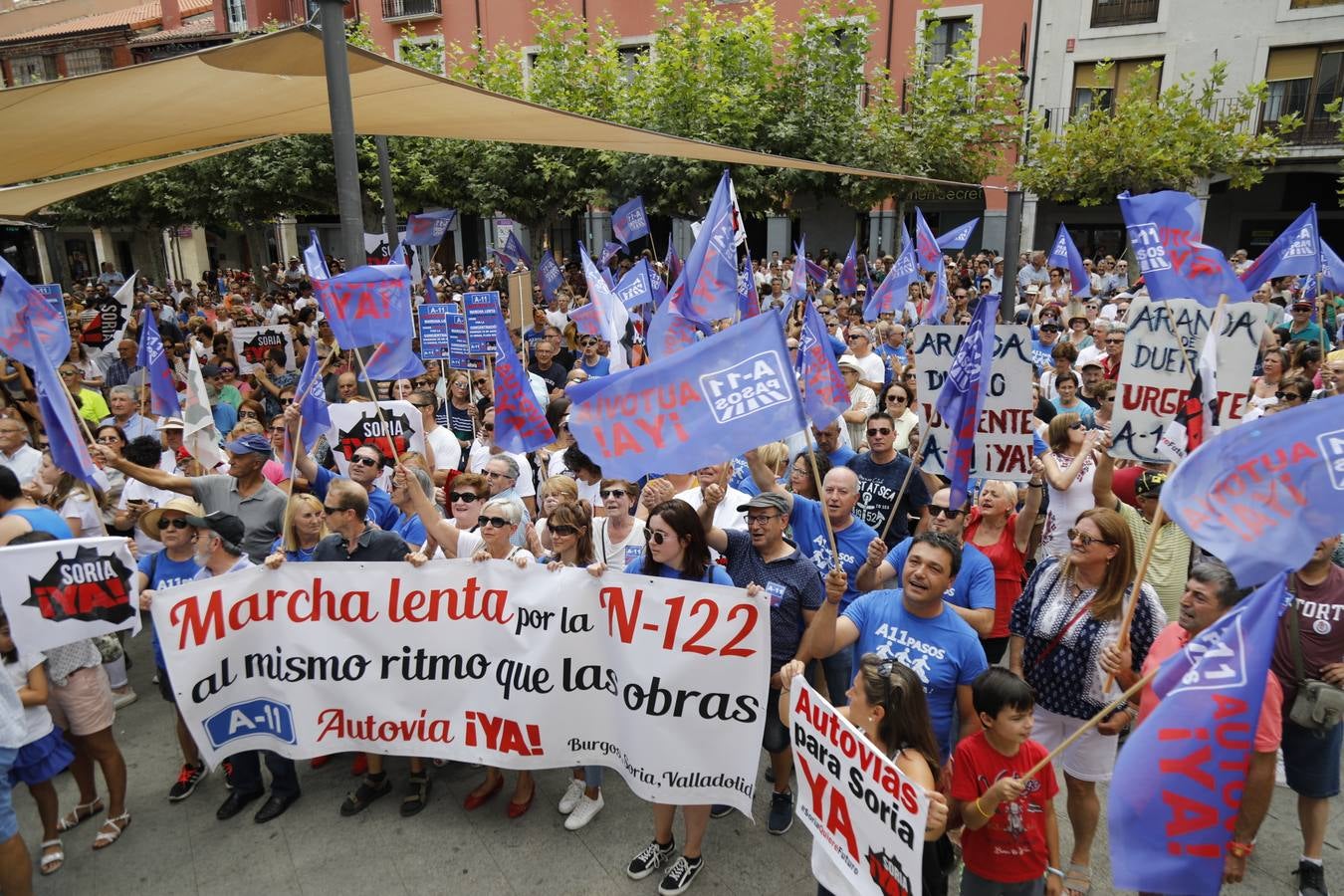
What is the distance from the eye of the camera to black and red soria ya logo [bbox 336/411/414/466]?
6688mm

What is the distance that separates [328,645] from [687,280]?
14.7 ft

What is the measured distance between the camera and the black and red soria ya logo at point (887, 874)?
2900 millimetres

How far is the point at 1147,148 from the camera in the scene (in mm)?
20562

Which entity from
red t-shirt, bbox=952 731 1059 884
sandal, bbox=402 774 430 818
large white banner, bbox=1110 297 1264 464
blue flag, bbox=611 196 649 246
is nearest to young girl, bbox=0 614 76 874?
sandal, bbox=402 774 430 818

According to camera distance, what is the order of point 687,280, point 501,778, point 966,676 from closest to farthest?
1. point 966,676
2. point 501,778
3. point 687,280

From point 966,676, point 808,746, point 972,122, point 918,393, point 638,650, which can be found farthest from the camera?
point 972,122

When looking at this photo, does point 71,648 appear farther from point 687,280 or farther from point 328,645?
point 687,280

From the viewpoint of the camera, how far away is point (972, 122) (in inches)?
832

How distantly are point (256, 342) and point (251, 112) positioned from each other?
423 cm

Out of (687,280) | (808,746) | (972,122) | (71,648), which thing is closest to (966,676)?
(808,746)

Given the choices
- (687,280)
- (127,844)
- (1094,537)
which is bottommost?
(127,844)

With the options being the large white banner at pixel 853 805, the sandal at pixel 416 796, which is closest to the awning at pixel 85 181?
the sandal at pixel 416 796

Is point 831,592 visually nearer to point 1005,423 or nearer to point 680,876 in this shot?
point 680,876

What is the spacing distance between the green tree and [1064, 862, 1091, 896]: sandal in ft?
67.4
